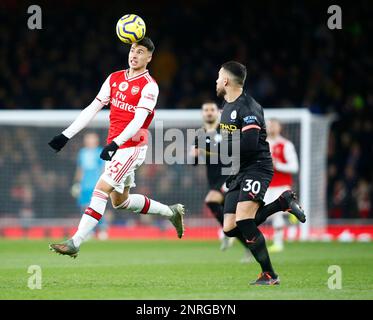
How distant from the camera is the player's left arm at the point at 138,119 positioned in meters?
9.49

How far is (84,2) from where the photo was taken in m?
24.3

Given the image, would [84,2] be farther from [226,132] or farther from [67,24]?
[226,132]

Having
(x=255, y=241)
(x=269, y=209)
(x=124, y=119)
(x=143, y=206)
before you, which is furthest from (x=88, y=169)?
(x=255, y=241)

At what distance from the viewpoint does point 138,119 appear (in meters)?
9.88

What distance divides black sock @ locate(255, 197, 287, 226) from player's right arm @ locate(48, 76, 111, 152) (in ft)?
7.15

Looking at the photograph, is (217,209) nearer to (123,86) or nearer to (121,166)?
(121,166)

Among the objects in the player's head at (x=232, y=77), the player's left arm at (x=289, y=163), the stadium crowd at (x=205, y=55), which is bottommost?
the player's left arm at (x=289, y=163)

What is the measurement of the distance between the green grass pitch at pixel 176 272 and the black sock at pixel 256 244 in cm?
25

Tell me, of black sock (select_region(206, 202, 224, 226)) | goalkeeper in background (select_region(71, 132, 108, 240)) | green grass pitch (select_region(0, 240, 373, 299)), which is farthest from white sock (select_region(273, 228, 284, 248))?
goalkeeper in background (select_region(71, 132, 108, 240))

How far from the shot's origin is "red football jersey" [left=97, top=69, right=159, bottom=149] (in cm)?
1008

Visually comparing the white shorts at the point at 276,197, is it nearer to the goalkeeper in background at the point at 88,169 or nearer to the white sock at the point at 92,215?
the goalkeeper in background at the point at 88,169

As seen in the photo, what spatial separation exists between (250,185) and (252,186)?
22mm

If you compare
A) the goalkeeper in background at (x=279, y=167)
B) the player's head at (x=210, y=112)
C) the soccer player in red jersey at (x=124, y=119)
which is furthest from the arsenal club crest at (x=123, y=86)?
the goalkeeper in background at (x=279, y=167)

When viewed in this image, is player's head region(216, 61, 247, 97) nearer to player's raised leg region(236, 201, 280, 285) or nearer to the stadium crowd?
player's raised leg region(236, 201, 280, 285)
